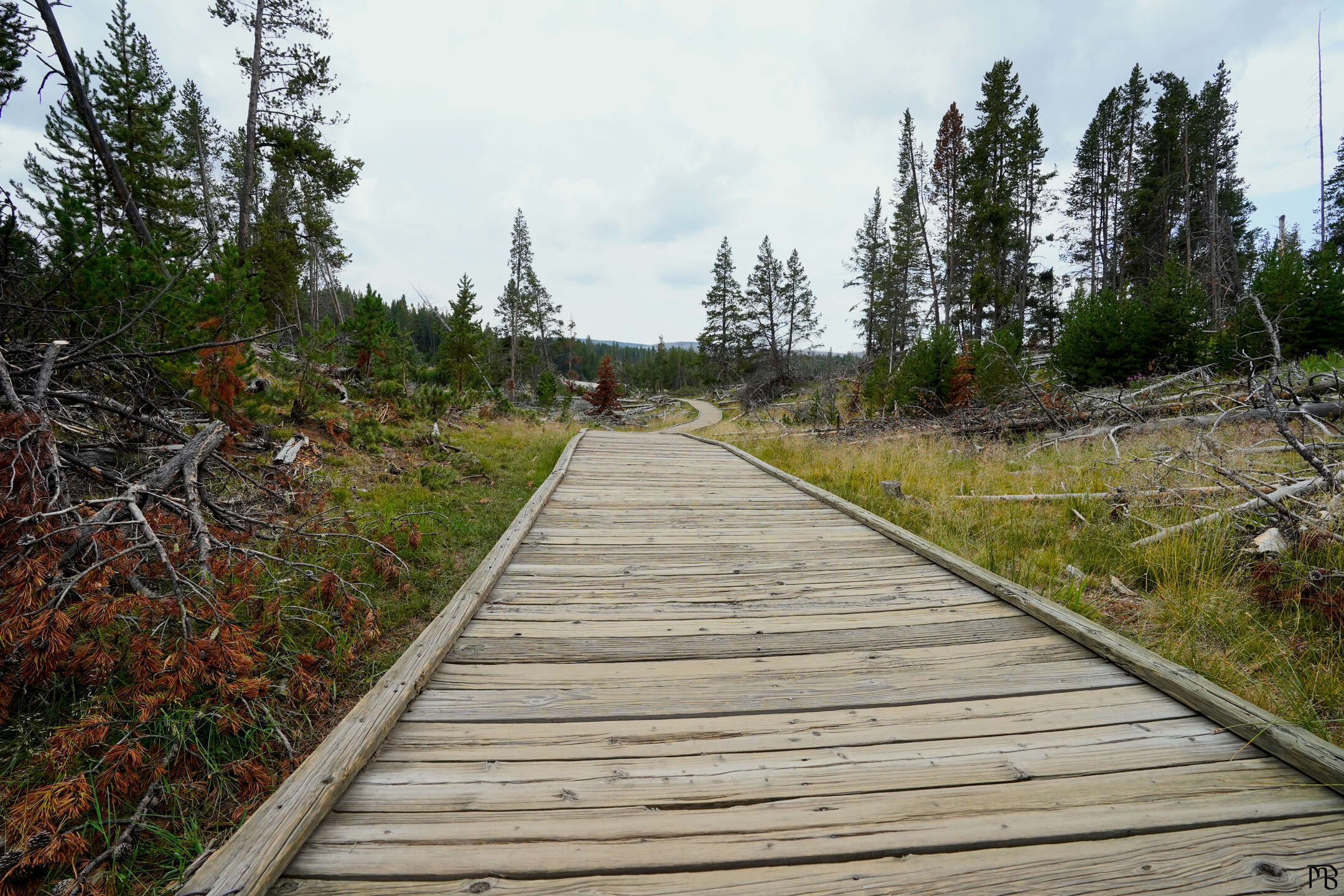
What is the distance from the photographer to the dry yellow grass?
2.29 metres

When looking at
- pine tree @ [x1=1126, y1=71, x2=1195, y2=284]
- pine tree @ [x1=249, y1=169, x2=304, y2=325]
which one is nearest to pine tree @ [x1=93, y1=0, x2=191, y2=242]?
pine tree @ [x1=249, y1=169, x2=304, y2=325]

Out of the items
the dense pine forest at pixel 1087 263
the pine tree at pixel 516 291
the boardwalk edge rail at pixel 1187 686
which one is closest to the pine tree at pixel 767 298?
the dense pine forest at pixel 1087 263

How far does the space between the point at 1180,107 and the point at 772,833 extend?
40054 mm

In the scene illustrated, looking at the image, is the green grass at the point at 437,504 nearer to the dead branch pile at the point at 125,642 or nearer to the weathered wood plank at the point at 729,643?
the dead branch pile at the point at 125,642

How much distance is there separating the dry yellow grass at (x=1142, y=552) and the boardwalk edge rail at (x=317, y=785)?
11.1 feet

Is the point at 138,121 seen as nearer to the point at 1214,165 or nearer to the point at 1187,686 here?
the point at 1187,686

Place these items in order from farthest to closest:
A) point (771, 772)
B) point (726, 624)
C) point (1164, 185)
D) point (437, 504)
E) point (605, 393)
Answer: point (605, 393) → point (1164, 185) → point (437, 504) → point (726, 624) → point (771, 772)

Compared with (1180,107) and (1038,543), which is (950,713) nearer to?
(1038,543)

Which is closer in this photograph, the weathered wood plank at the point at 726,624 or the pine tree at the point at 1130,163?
the weathered wood plank at the point at 726,624

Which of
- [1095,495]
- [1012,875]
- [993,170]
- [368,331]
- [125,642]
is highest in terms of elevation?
[993,170]

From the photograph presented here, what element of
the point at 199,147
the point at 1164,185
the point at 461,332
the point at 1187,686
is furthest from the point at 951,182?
the point at 199,147

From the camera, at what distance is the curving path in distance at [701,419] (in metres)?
25.7

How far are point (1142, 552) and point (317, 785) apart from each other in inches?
190

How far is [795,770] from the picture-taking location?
164cm
